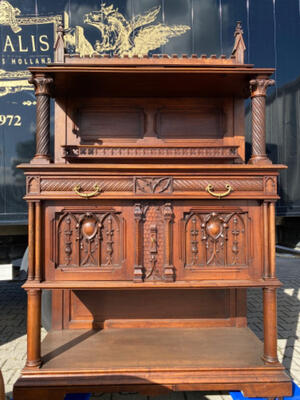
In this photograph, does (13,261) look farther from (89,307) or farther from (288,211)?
(288,211)

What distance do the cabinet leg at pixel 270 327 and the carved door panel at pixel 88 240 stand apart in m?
1.16

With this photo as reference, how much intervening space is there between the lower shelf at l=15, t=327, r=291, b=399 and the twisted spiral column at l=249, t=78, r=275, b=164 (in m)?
1.65

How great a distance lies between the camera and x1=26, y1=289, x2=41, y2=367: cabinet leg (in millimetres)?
1971

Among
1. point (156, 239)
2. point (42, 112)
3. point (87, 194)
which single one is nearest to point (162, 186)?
point (156, 239)

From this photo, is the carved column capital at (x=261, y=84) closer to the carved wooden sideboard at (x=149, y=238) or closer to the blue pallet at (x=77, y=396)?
the carved wooden sideboard at (x=149, y=238)

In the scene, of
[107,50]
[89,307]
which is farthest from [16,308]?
[107,50]

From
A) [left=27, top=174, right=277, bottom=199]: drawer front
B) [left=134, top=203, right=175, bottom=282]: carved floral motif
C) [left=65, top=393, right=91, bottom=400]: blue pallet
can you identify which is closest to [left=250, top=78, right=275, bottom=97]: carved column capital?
[left=27, top=174, right=277, bottom=199]: drawer front

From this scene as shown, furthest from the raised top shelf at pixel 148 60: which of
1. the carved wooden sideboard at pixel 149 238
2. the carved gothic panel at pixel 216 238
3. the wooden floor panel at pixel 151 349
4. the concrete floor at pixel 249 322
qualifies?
the concrete floor at pixel 249 322

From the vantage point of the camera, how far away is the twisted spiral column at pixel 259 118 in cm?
206

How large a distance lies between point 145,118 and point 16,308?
3610 millimetres

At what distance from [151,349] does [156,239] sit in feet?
3.37

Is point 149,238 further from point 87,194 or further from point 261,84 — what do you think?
point 261,84

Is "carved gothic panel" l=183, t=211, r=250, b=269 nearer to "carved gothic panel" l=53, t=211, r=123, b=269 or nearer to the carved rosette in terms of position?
"carved gothic panel" l=53, t=211, r=123, b=269

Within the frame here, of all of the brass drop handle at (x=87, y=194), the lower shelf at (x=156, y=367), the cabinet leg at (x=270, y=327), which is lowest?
the lower shelf at (x=156, y=367)
